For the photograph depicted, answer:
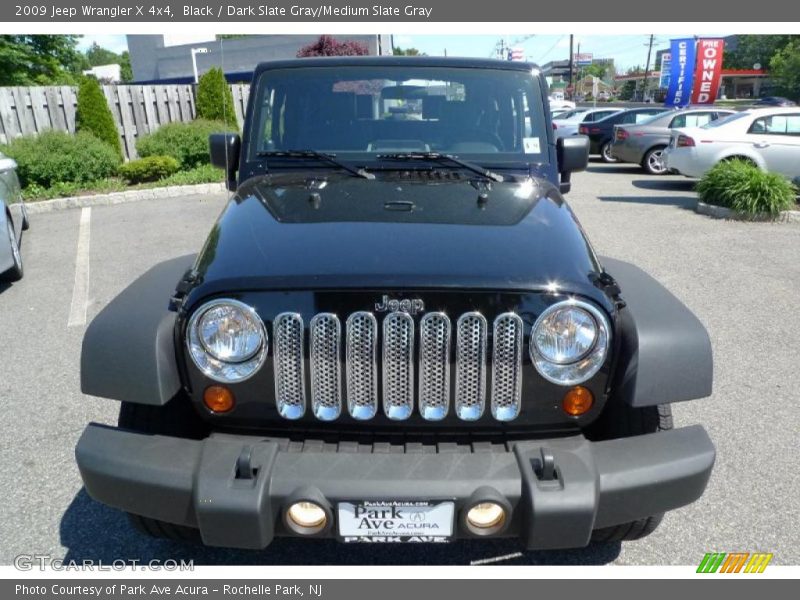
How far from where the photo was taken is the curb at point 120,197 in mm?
10961

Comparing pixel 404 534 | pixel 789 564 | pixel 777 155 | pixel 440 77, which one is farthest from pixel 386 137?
pixel 777 155

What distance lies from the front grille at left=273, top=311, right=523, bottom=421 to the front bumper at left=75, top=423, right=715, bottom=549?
147 mm

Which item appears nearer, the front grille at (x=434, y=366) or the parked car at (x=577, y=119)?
the front grille at (x=434, y=366)

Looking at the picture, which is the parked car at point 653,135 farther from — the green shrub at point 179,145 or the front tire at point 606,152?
the green shrub at point 179,145

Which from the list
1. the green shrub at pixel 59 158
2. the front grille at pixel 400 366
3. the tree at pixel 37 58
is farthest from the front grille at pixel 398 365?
the tree at pixel 37 58

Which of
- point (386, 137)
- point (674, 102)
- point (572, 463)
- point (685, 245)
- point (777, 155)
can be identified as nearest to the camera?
point (572, 463)

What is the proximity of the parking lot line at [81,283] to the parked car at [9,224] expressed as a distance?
0.58 m

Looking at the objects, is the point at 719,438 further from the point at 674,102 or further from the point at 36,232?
the point at 674,102

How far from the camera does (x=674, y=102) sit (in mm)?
23062

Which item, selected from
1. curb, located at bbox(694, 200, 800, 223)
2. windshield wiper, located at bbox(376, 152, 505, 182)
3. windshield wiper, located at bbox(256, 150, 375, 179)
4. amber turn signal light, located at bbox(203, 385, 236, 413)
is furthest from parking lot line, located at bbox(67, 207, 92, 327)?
curb, located at bbox(694, 200, 800, 223)

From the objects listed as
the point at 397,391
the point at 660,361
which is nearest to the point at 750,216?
the point at 660,361

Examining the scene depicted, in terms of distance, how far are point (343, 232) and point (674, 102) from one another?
2369cm

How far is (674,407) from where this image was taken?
4047 mm

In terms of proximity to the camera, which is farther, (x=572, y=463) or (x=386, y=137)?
(x=386, y=137)
